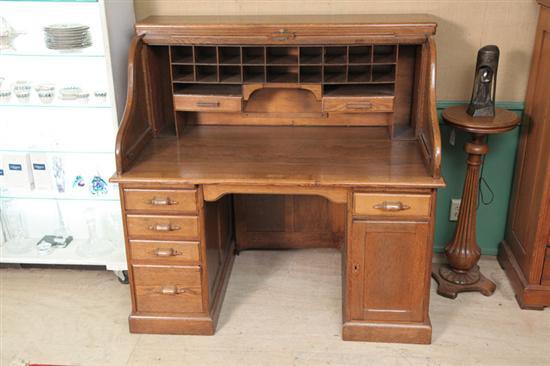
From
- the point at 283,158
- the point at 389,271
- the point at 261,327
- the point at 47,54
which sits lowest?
the point at 261,327

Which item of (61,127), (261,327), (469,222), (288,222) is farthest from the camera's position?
(288,222)

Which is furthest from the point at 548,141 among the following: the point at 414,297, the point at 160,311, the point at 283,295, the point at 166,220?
the point at 160,311

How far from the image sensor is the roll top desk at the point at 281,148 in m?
2.26

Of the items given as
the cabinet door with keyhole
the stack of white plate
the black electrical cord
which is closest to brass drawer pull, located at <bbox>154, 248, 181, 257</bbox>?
the cabinet door with keyhole

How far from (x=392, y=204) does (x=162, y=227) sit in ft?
2.85

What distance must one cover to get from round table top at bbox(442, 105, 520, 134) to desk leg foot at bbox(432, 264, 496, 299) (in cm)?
72

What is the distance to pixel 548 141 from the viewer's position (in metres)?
2.47

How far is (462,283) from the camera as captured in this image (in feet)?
9.10

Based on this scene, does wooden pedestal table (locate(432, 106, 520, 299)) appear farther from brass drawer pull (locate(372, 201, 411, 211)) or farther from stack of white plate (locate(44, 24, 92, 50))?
stack of white plate (locate(44, 24, 92, 50))

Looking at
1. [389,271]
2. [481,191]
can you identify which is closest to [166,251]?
[389,271]

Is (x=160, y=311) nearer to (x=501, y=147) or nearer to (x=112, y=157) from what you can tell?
(x=112, y=157)

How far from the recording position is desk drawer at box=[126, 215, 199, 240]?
2342mm

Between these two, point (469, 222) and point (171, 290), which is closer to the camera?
point (171, 290)

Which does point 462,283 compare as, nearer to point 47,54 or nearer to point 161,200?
point 161,200
